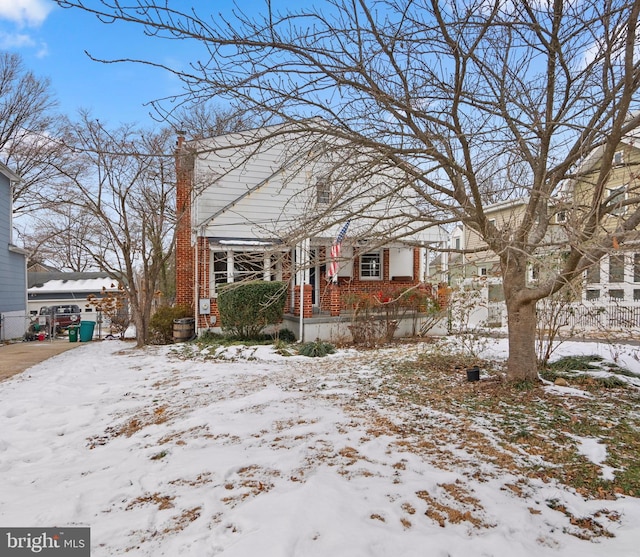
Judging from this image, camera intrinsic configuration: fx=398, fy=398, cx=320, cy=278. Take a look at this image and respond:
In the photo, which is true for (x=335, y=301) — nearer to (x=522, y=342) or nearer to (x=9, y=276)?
(x=522, y=342)

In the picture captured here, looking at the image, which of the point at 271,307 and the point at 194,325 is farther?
the point at 194,325

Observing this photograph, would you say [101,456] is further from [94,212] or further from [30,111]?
[30,111]

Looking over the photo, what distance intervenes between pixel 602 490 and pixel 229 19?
A: 479 cm

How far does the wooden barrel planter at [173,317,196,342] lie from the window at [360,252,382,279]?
602cm

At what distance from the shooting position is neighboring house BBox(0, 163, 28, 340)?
13.4 metres

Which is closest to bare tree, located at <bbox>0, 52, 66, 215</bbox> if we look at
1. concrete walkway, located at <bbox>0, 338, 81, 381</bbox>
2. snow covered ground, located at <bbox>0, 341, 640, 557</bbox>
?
concrete walkway, located at <bbox>0, 338, 81, 381</bbox>

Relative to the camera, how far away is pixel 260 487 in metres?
2.92

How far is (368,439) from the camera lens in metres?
3.84

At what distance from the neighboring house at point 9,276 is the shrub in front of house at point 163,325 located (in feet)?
17.4

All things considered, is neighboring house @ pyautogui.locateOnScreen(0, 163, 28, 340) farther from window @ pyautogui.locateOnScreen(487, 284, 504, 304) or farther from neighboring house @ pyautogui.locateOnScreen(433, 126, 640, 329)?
window @ pyautogui.locateOnScreen(487, 284, 504, 304)

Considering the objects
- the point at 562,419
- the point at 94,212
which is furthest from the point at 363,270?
the point at 562,419

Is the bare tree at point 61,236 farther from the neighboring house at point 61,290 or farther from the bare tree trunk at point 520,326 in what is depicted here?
the bare tree trunk at point 520,326

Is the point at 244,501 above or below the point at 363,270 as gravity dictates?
below

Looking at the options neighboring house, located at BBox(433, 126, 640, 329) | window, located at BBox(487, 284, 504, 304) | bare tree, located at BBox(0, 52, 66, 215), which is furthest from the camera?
bare tree, located at BBox(0, 52, 66, 215)
